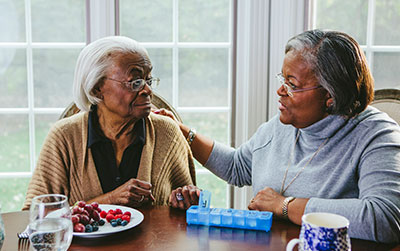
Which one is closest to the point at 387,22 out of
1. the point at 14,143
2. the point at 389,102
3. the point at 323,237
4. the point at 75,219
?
the point at 389,102

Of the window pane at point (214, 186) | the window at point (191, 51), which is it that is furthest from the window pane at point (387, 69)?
the window pane at point (214, 186)

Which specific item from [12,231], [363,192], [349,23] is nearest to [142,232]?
[12,231]

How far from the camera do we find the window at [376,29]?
251 centimetres

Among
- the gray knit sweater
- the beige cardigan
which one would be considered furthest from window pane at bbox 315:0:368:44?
the beige cardigan

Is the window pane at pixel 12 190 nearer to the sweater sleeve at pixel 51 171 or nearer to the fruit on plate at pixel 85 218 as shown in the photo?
the sweater sleeve at pixel 51 171

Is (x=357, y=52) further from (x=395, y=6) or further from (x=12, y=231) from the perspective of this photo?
(x=12, y=231)

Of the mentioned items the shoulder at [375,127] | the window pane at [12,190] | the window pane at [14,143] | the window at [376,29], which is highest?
the window at [376,29]

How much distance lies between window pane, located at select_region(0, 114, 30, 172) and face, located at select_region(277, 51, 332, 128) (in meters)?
1.69

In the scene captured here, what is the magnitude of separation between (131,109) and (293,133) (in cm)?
67

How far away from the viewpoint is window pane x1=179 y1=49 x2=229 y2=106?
2752 millimetres

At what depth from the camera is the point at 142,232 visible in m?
1.39

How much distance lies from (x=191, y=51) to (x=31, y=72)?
3.14 feet

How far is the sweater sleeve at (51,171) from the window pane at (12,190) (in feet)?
3.52

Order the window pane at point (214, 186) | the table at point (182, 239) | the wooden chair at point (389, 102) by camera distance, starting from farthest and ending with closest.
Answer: the window pane at point (214, 186), the wooden chair at point (389, 102), the table at point (182, 239)
